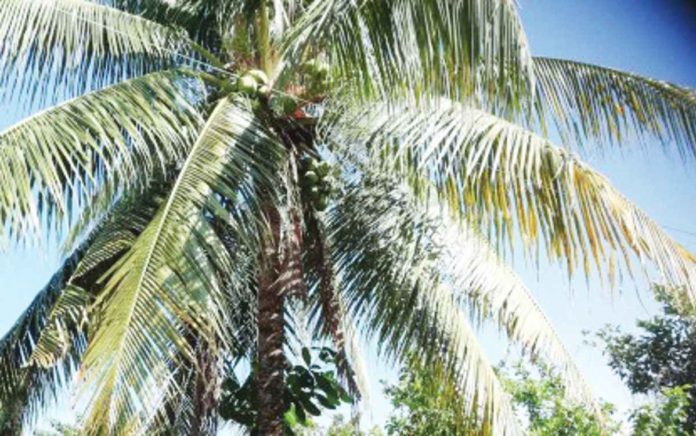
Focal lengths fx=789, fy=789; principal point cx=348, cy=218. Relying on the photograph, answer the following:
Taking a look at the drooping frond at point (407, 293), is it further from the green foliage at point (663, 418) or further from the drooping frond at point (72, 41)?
the green foliage at point (663, 418)

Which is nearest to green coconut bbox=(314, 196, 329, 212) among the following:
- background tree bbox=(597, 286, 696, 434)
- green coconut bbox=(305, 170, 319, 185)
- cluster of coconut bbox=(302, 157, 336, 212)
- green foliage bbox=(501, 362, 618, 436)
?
cluster of coconut bbox=(302, 157, 336, 212)

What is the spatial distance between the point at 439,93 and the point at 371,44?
44cm

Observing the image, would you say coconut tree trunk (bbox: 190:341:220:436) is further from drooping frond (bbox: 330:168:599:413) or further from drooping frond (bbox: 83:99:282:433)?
drooping frond (bbox: 330:168:599:413)

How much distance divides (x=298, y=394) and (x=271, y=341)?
2.37 feet

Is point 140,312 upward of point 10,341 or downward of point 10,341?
downward

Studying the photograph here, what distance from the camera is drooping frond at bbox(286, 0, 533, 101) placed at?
12.0 feet

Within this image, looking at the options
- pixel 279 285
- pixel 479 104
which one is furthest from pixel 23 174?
pixel 479 104

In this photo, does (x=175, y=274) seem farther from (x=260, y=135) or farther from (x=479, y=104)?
(x=479, y=104)

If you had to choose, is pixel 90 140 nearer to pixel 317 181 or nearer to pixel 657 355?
pixel 317 181

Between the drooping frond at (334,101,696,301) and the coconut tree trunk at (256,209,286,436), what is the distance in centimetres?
100

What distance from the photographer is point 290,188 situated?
529cm

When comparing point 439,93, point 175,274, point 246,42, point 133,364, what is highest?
point 246,42

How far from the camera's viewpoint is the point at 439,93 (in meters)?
4.03

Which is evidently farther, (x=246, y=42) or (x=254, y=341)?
(x=254, y=341)
